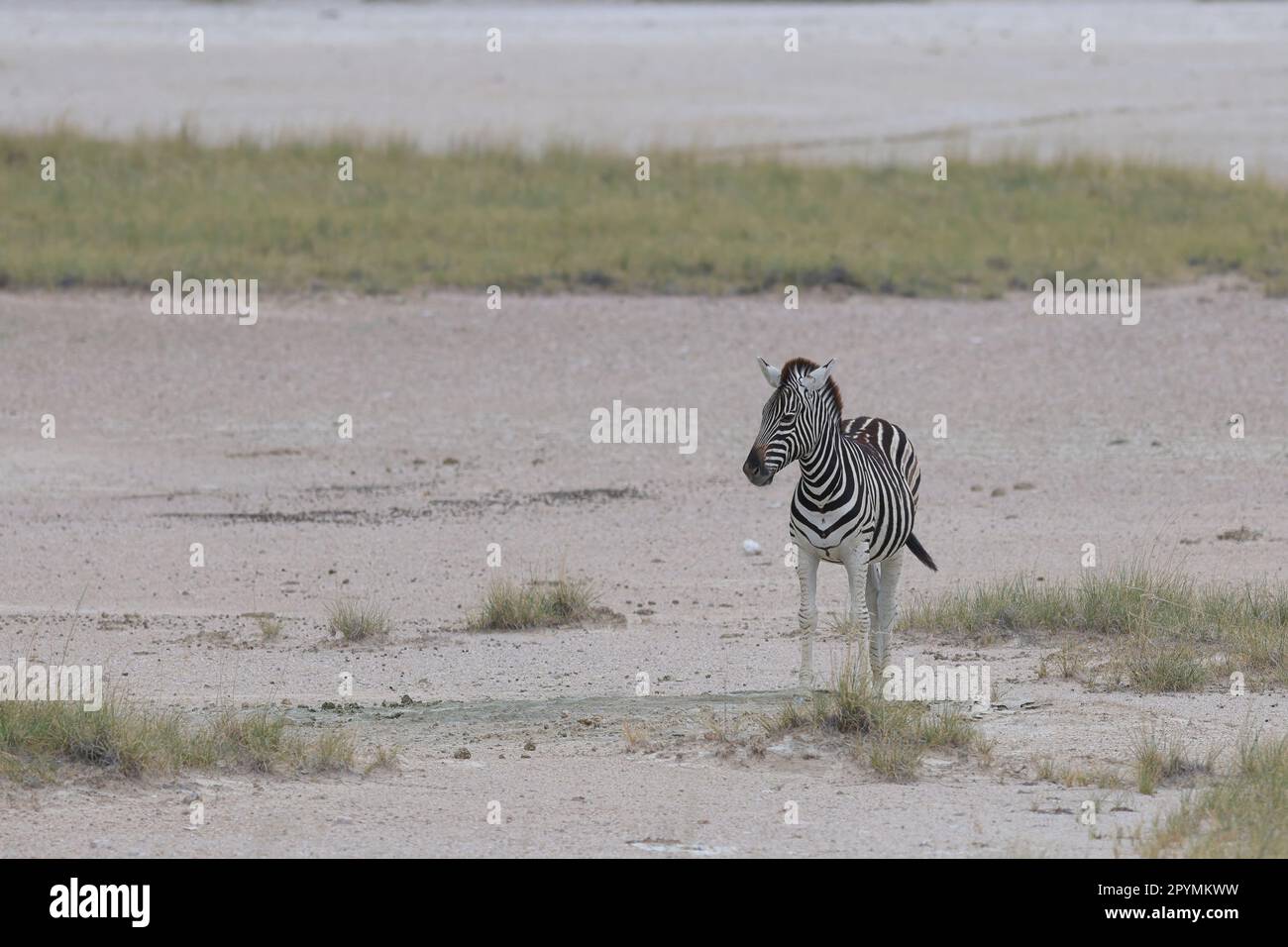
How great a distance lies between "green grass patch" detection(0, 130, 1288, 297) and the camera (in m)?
20.0

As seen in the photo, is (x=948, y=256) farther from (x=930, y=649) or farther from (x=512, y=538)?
(x=930, y=649)

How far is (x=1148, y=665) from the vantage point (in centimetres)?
896

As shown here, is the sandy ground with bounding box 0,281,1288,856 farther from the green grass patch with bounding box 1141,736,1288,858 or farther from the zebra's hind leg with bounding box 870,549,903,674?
the zebra's hind leg with bounding box 870,549,903,674

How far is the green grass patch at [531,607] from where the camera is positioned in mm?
10531

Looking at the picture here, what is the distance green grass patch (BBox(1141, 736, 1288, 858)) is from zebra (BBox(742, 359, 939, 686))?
183cm

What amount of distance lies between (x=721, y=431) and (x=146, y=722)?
889 centimetres

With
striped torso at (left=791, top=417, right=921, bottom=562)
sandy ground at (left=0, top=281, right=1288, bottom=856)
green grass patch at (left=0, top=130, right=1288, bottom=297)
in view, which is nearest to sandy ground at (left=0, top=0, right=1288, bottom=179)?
green grass patch at (left=0, top=130, right=1288, bottom=297)

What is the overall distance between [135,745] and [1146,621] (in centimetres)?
515

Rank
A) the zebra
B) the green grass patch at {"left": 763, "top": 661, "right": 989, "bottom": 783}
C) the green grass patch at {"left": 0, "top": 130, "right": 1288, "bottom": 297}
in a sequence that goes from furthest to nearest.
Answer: the green grass patch at {"left": 0, "top": 130, "right": 1288, "bottom": 297} < the zebra < the green grass patch at {"left": 763, "top": 661, "right": 989, "bottom": 783}

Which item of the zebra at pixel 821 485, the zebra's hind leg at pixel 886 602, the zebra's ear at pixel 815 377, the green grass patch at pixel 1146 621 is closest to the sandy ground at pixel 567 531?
the green grass patch at pixel 1146 621

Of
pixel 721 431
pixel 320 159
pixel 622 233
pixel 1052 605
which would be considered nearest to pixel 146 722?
pixel 1052 605

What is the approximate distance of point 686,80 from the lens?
37.9m

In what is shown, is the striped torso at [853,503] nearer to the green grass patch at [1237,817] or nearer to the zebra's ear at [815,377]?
the zebra's ear at [815,377]
